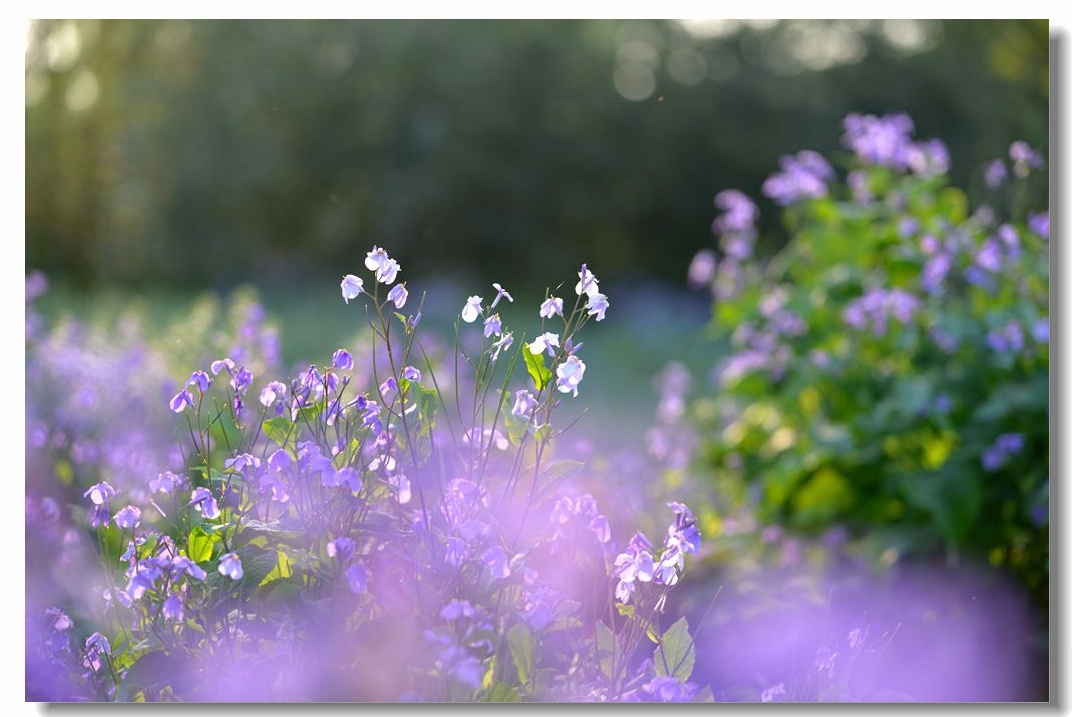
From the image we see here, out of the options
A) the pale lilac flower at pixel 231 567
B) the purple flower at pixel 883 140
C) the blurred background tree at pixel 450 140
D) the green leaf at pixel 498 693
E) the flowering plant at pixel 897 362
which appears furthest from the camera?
the blurred background tree at pixel 450 140

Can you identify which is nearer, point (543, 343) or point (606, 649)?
point (543, 343)

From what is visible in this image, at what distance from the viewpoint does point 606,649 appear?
148cm

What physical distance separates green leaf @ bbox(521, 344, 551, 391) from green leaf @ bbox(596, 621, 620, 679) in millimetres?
342

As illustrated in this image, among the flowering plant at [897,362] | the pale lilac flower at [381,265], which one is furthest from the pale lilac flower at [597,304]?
the flowering plant at [897,362]

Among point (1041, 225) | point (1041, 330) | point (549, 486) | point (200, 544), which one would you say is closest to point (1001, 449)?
point (1041, 330)

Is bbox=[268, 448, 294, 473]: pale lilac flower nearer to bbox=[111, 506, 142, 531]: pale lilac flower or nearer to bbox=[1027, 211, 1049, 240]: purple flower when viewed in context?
bbox=[111, 506, 142, 531]: pale lilac flower

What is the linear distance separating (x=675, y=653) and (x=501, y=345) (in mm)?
479

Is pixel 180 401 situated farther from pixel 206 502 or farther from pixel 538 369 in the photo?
pixel 538 369

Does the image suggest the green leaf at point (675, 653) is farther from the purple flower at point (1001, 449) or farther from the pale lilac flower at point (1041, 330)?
the pale lilac flower at point (1041, 330)

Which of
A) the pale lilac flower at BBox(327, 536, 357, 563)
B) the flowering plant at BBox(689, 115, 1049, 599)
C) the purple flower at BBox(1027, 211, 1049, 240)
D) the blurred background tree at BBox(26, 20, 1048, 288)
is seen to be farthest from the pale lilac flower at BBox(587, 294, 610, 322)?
the blurred background tree at BBox(26, 20, 1048, 288)

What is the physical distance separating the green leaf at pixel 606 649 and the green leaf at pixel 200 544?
526mm

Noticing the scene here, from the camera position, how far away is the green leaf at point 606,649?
1458 mm

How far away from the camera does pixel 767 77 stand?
7.89m

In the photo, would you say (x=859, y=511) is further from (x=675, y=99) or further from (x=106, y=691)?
(x=675, y=99)
